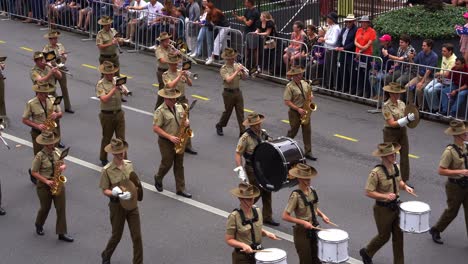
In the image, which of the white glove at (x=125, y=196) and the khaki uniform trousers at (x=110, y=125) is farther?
the khaki uniform trousers at (x=110, y=125)

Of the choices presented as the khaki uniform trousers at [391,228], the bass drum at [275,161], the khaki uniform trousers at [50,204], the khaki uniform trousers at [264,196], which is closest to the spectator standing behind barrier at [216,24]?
the khaki uniform trousers at [264,196]

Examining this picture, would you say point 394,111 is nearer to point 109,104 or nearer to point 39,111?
point 109,104

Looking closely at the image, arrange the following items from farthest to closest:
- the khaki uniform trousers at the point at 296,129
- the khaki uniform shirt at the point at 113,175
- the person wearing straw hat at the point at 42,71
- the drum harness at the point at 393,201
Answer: the person wearing straw hat at the point at 42,71 < the khaki uniform trousers at the point at 296,129 < the khaki uniform shirt at the point at 113,175 < the drum harness at the point at 393,201

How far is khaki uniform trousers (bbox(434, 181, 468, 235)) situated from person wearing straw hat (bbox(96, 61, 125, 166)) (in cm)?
596

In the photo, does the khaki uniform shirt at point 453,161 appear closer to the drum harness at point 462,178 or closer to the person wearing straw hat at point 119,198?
the drum harness at point 462,178

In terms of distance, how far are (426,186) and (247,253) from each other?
552cm

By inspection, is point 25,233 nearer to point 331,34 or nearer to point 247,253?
point 247,253

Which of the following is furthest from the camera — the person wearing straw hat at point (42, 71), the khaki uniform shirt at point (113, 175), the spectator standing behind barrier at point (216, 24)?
the spectator standing behind barrier at point (216, 24)

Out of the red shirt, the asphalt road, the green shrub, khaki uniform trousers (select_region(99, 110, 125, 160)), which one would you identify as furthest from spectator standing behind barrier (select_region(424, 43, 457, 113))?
khaki uniform trousers (select_region(99, 110, 125, 160))

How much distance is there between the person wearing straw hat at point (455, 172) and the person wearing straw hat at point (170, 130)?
4167 mm

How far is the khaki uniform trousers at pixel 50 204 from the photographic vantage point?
42.3ft

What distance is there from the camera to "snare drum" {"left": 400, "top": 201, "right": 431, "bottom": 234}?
11414 mm

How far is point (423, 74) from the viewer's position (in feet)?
61.8

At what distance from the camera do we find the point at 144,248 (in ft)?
42.5
